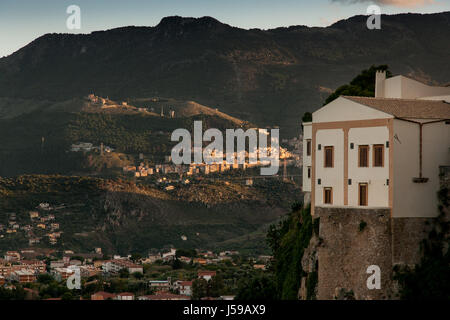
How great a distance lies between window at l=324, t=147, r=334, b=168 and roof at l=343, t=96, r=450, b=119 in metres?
2.02

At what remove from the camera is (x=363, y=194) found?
109 ft

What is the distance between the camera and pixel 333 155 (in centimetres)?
3484

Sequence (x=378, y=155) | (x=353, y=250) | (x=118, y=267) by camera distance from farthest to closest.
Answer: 1. (x=118, y=267)
2. (x=353, y=250)
3. (x=378, y=155)

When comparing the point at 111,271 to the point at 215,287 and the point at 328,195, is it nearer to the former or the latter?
the point at 215,287

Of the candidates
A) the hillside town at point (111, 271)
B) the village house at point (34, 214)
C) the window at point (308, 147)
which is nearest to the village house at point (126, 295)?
the hillside town at point (111, 271)

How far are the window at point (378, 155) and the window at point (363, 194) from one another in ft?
2.89

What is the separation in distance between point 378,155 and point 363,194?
1.46m

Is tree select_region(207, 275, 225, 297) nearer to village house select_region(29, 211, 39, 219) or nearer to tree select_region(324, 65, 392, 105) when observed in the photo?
tree select_region(324, 65, 392, 105)

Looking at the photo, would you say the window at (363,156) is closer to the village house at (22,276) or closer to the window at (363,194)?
the window at (363,194)

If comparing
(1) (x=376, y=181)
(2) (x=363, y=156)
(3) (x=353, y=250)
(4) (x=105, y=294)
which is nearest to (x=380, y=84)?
(2) (x=363, y=156)

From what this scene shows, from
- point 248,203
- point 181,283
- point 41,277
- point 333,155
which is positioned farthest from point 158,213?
point 333,155

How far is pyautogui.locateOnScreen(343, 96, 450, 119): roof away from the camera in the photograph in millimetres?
32906
